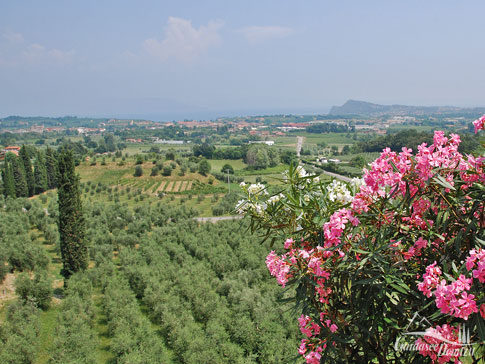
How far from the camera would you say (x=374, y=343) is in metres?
2.47

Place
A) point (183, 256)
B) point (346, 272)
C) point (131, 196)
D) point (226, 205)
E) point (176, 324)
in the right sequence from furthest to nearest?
point (131, 196), point (226, 205), point (183, 256), point (176, 324), point (346, 272)

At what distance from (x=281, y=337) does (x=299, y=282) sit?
26.2ft

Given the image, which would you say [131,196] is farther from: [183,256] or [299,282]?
[299,282]

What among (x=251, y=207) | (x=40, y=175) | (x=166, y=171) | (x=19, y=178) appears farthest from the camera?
(x=166, y=171)

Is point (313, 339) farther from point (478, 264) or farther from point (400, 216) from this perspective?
point (478, 264)

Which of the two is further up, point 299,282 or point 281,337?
point 299,282

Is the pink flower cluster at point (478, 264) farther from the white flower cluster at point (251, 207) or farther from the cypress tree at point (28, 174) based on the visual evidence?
the cypress tree at point (28, 174)

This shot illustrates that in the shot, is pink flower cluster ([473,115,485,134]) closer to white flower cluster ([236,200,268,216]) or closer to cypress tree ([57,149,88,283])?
white flower cluster ([236,200,268,216])

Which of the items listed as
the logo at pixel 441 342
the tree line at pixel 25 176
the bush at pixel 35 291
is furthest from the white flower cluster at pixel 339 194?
the tree line at pixel 25 176

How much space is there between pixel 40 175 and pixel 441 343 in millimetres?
43633

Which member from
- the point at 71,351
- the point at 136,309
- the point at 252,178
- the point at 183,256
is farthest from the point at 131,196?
the point at 71,351

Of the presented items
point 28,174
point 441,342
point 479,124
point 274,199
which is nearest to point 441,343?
point 441,342

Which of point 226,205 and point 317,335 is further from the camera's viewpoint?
point 226,205

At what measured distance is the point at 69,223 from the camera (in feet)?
49.1
